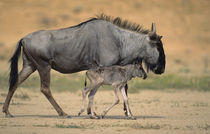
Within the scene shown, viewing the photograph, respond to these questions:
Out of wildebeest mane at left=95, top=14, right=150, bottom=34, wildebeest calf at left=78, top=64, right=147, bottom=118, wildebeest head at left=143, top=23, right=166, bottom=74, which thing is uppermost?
wildebeest mane at left=95, top=14, right=150, bottom=34

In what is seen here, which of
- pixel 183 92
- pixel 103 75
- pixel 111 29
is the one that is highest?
pixel 111 29

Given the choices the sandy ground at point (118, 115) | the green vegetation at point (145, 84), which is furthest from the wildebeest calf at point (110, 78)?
the green vegetation at point (145, 84)

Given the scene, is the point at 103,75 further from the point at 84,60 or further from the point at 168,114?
the point at 168,114

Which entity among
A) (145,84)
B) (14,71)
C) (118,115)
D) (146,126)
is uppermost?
(14,71)

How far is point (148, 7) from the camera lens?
4119 cm

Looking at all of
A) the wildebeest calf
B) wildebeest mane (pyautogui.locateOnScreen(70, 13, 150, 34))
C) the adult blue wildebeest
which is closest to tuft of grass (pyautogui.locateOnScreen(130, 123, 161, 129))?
the wildebeest calf

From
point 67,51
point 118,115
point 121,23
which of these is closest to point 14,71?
point 67,51

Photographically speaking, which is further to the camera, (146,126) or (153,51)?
(153,51)

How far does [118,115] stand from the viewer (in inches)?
480

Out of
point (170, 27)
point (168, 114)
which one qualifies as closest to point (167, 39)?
point (170, 27)

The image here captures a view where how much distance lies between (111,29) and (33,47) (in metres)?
1.86

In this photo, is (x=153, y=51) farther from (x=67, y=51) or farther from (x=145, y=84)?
(x=145, y=84)

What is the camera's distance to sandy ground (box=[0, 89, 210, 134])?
31.7 ft

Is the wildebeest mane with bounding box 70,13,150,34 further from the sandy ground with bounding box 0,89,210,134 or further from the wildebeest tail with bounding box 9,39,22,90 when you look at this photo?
the sandy ground with bounding box 0,89,210,134
